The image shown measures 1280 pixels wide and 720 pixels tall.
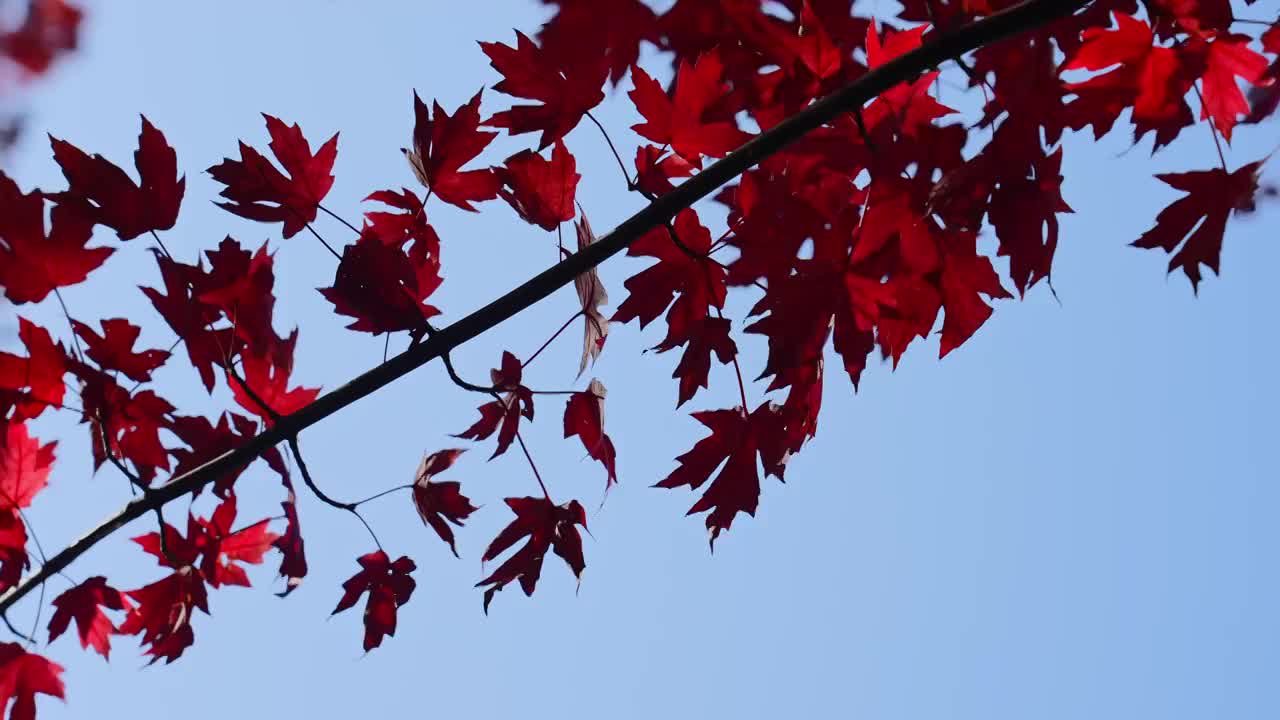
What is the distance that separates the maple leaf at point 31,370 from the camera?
148 centimetres

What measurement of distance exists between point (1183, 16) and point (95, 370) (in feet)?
5.71

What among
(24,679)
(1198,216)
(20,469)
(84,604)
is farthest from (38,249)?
(1198,216)

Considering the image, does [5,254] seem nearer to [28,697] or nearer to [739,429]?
[28,697]

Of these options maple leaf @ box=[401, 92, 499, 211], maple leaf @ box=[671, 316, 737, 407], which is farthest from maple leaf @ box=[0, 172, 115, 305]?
maple leaf @ box=[671, 316, 737, 407]

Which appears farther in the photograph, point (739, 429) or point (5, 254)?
point (739, 429)

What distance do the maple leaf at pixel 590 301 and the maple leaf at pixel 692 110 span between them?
184 millimetres

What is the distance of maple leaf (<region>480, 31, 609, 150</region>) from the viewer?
56.6 inches

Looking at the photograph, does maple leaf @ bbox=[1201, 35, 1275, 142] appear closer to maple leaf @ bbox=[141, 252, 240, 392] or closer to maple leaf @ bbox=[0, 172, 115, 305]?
maple leaf @ bbox=[141, 252, 240, 392]

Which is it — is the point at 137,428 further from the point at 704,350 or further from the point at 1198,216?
the point at 1198,216

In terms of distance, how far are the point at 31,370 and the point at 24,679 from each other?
588 mm

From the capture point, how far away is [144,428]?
156cm

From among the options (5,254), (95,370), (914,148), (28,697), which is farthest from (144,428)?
(914,148)

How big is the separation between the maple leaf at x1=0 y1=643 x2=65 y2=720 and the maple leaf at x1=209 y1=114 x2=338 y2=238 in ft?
2.90

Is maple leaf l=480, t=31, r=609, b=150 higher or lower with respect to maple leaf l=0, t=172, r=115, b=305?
higher
